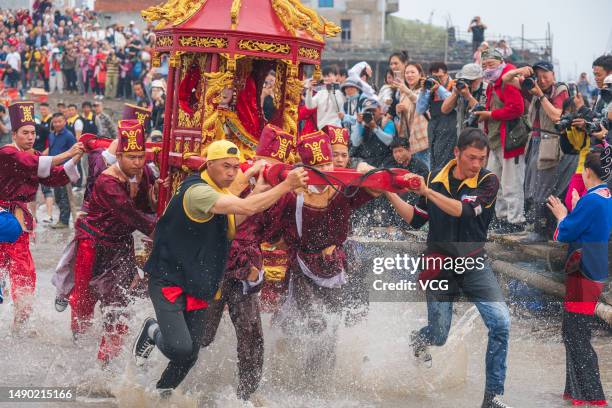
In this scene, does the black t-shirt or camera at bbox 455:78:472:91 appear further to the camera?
camera at bbox 455:78:472:91

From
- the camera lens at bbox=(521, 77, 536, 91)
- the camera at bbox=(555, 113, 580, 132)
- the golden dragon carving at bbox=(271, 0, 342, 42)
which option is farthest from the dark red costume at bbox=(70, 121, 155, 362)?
the camera lens at bbox=(521, 77, 536, 91)

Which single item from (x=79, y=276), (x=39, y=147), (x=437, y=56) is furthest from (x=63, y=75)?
(x=79, y=276)

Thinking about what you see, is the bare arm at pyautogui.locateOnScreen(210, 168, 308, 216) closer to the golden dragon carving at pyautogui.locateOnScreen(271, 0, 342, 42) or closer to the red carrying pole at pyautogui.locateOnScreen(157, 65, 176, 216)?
the red carrying pole at pyautogui.locateOnScreen(157, 65, 176, 216)

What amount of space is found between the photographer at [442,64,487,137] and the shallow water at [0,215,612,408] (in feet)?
11.1

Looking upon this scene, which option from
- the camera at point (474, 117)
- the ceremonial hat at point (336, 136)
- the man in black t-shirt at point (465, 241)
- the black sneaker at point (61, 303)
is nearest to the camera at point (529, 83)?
the camera at point (474, 117)

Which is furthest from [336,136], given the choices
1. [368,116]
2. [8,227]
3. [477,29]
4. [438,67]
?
[477,29]

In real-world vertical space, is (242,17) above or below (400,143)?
above

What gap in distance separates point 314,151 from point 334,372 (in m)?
1.70

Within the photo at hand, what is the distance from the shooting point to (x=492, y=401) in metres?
6.73

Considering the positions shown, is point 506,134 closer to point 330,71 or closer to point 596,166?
point 596,166

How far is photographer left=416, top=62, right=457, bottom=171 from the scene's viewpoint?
11.9m

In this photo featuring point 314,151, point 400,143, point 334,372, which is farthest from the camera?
point 400,143

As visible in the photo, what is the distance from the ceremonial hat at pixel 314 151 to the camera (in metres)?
7.48

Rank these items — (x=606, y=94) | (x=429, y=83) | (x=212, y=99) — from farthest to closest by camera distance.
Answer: (x=429, y=83) → (x=606, y=94) → (x=212, y=99)
